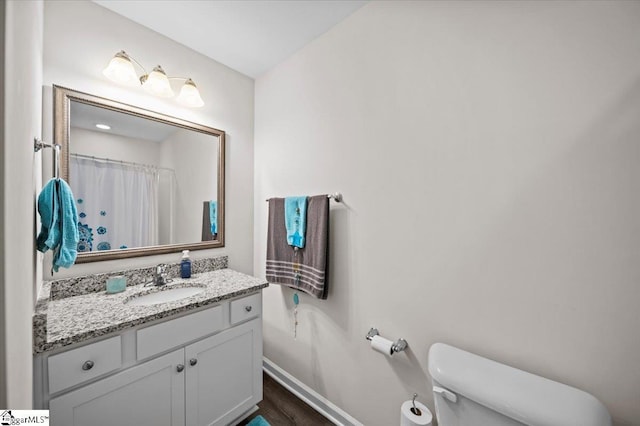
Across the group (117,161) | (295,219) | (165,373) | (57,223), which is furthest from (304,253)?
(117,161)

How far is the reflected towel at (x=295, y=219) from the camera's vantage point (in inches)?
61.7

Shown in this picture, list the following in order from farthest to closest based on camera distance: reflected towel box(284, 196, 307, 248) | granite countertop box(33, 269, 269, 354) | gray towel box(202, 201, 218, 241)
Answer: gray towel box(202, 201, 218, 241), reflected towel box(284, 196, 307, 248), granite countertop box(33, 269, 269, 354)

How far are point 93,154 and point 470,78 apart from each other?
6.42 ft

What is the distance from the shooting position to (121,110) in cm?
144

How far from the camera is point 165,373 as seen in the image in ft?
3.74

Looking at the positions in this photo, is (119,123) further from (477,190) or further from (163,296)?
(477,190)

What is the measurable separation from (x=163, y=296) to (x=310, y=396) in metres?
1.16

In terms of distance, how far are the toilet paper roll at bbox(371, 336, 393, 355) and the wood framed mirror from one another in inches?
51.7

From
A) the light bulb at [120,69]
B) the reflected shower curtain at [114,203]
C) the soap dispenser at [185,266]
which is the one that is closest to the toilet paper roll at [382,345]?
the soap dispenser at [185,266]

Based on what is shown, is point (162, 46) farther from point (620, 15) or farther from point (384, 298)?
point (620, 15)

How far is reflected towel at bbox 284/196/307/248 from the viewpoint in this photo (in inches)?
61.7

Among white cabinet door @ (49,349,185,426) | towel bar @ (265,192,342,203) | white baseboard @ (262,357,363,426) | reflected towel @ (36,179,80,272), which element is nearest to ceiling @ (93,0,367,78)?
towel bar @ (265,192,342,203)

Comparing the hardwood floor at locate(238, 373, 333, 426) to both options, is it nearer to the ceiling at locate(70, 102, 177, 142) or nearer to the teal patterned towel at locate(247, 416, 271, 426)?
the teal patterned towel at locate(247, 416, 271, 426)

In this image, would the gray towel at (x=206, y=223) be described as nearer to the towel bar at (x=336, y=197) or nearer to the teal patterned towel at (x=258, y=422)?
the towel bar at (x=336, y=197)
